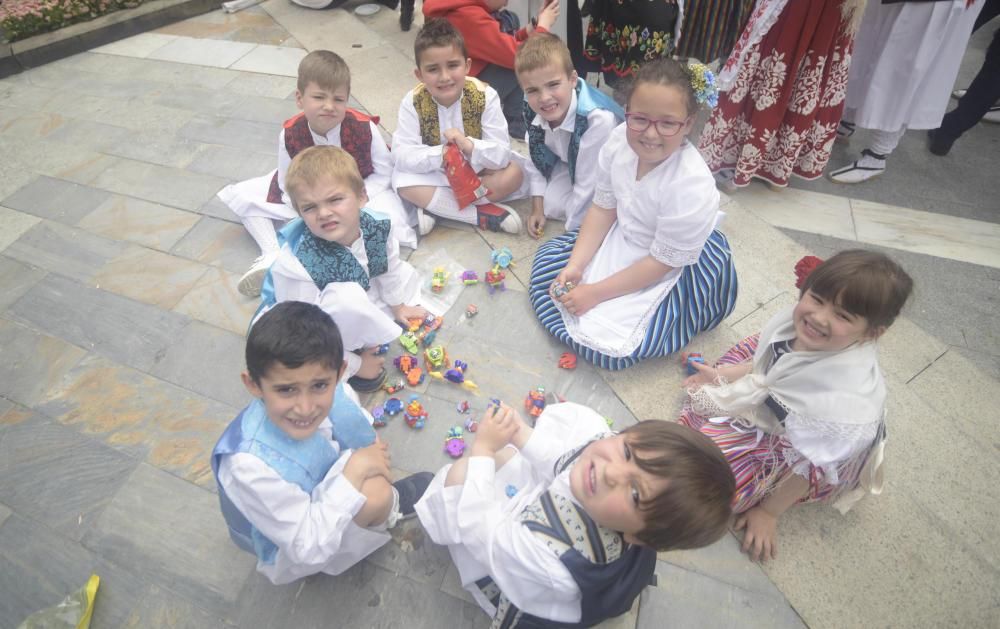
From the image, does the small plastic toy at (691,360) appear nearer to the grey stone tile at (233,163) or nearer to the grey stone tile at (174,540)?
the grey stone tile at (174,540)

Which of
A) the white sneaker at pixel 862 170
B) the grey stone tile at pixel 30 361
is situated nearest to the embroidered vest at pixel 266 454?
the grey stone tile at pixel 30 361

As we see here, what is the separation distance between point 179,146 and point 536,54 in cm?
280

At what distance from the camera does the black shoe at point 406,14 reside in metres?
5.06

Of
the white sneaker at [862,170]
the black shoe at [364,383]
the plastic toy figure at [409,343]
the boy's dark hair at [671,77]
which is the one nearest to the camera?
the boy's dark hair at [671,77]

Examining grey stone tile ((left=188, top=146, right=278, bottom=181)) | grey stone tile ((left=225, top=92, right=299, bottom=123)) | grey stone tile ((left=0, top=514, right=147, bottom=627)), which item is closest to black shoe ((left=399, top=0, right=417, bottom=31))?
grey stone tile ((left=225, top=92, right=299, bottom=123))

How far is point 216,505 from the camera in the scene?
1974mm

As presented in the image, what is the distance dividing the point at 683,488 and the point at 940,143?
396cm

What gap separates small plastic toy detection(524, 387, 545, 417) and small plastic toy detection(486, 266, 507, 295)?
0.69 metres

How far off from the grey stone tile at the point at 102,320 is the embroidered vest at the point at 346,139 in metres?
0.89

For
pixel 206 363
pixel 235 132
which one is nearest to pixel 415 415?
pixel 206 363

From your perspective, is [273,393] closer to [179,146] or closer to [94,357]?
[94,357]

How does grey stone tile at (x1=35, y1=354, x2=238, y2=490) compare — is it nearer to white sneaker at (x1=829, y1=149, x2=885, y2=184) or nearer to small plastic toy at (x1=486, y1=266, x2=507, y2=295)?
small plastic toy at (x1=486, y1=266, x2=507, y2=295)

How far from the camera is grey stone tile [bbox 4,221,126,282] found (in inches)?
115

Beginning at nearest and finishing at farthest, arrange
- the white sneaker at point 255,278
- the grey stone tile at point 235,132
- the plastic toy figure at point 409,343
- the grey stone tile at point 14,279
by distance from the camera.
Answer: the plastic toy figure at point 409,343, the white sneaker at point 255,278, the grey stone tile at point 14,279, the grey stone tile at point 235,132
